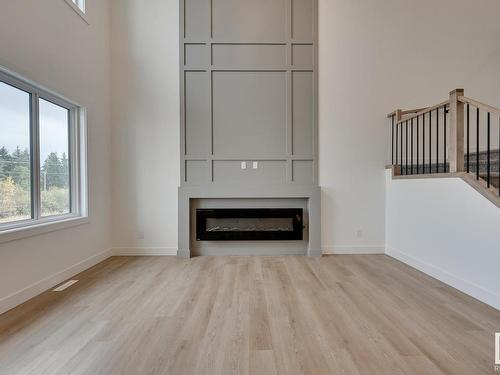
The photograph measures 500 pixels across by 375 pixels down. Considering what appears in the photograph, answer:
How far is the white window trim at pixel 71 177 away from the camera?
2477mm

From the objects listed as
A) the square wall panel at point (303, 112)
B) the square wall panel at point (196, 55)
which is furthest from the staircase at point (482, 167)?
the square wall panel at point (196, 55)

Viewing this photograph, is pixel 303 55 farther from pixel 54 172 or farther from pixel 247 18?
pixel 54 172

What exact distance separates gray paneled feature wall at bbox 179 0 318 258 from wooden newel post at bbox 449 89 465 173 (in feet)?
6.27

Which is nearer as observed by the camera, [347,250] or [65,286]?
[65,286]

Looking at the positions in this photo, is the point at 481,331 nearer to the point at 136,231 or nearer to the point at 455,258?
the point at 455,258

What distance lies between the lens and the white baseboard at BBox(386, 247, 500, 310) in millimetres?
2471

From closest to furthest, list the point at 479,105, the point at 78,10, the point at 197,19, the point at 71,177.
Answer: the point at 479,105 < the point at 78,10 < the point at 71,177 < the point at 197,19

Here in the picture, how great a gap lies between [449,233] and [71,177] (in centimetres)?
449

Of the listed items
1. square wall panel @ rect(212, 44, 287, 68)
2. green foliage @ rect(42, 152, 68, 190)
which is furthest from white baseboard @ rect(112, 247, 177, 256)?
square wall panel @ rect(212, 44, 287, 68)

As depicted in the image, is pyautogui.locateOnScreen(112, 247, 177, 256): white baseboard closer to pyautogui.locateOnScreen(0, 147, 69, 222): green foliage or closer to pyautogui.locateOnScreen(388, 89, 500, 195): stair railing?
pyautogui.locateOnScreen(0, 147, 69, 222): green foliage

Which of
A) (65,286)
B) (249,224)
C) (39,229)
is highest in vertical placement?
(39,229)

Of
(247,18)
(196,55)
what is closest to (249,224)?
(196,55)

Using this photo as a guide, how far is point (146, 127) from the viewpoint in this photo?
422 centimetres

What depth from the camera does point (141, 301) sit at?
2.56 metres
